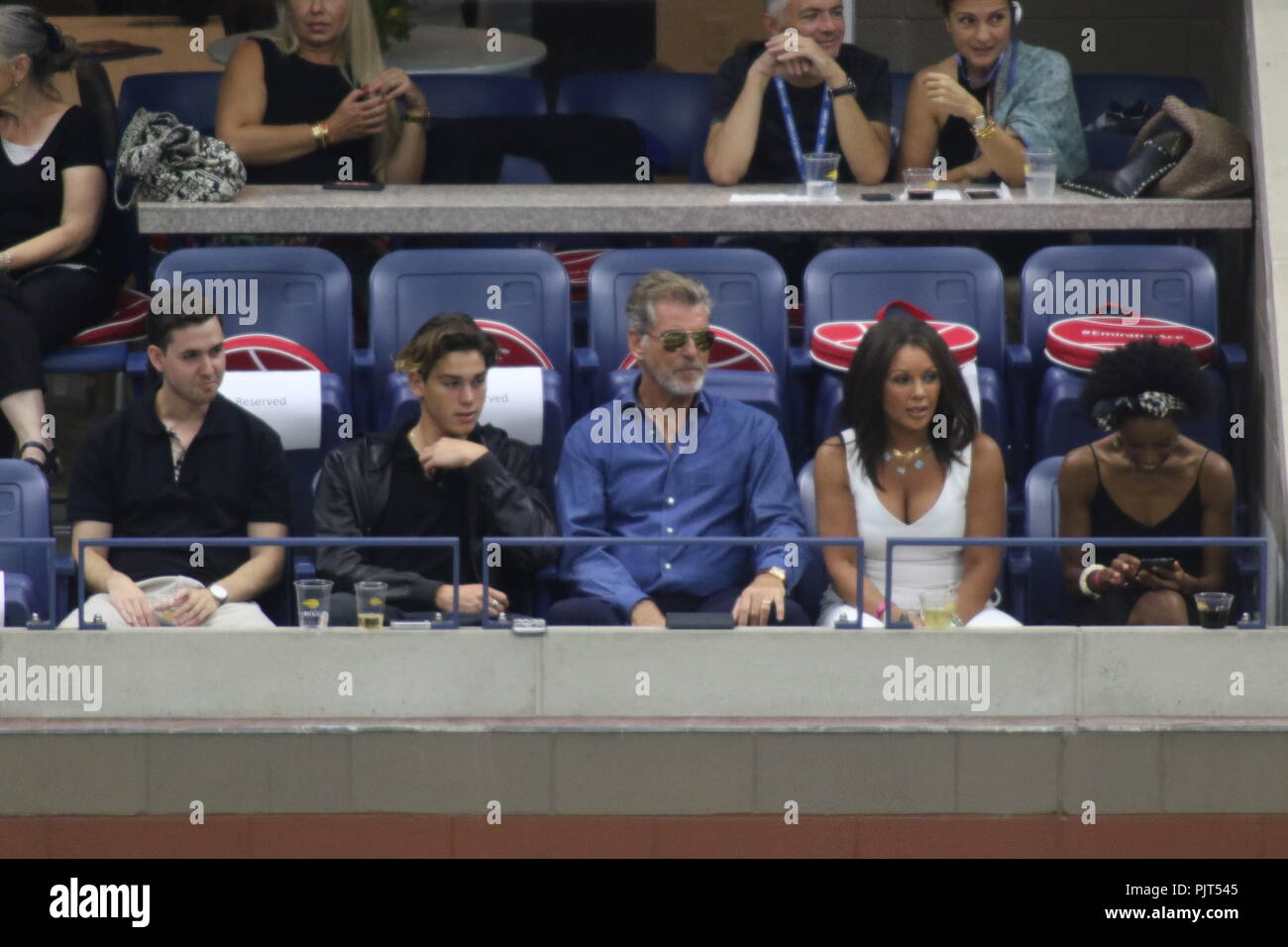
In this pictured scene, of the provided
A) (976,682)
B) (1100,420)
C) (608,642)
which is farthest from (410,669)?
(1100,420)

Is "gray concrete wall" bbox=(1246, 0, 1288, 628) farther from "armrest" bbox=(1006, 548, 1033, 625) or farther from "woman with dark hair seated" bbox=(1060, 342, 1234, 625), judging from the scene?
"armrest" bbox=(1006, 548, 1033, 625)

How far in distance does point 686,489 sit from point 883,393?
1.87 ft

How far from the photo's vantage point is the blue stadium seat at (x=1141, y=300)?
21.7 ft

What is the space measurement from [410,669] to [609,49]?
197 inches

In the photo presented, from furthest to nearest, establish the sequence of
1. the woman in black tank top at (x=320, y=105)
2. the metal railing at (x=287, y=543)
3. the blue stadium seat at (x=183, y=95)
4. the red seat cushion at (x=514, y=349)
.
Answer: the blue stadium seat at (x=183, y=95) < the woman in black tank top at (x=320, y=105) < the red seat cushion at (x=514, y=349) < the metal railing at (x=287, y=543)

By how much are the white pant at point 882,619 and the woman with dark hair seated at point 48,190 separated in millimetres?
2568

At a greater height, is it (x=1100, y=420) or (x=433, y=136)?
(x=433, y=136)

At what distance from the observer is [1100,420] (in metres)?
5.91

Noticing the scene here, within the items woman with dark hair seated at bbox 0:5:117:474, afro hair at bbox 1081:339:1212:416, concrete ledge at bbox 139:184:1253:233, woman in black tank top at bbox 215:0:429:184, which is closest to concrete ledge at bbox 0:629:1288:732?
afro hair at bbox 1081:339:1212:416

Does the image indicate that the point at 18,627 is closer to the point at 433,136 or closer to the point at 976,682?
the point at 976,682

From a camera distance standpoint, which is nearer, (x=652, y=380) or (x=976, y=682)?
(x=976, y=682)

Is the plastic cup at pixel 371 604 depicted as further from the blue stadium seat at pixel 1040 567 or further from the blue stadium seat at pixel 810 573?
the blue stadium seat at pixel 1040 567

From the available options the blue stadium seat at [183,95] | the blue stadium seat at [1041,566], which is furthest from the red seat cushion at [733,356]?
the blue stadium seat at [183,95]

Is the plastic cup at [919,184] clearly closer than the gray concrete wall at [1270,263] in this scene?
No
